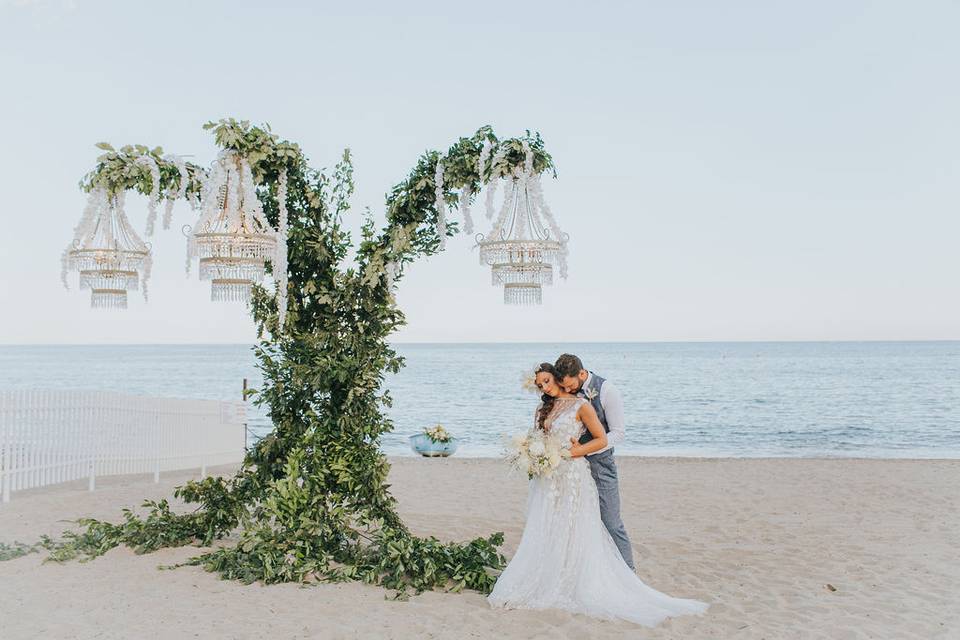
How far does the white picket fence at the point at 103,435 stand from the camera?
10008 mm

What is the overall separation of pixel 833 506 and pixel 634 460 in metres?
6.93

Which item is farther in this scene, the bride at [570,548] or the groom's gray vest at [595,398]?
the groom's gray vest at [595,398]

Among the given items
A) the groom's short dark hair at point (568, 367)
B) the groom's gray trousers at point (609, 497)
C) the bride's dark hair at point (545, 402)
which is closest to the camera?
the groom's short dark hair at point (568, 367)

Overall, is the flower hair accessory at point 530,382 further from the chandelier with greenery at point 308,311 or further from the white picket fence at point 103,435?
the white picket fence at point 103,435

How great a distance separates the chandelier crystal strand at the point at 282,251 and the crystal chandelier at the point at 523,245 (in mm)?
1760

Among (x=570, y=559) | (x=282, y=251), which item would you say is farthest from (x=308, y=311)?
(x=570, y=559)

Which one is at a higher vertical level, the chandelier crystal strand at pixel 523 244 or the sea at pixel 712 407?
the chandelier crystal strand at pixel 523 244

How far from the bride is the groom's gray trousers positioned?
21 centimetres

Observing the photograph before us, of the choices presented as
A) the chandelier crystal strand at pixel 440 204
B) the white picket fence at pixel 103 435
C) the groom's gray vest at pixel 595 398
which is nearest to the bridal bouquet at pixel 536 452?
the groom's gray vest at pixel 595 398

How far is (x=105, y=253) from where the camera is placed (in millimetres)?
6352

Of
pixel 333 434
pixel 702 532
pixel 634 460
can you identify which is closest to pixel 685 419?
pixel 634 460

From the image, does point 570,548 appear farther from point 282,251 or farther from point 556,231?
point 282,251

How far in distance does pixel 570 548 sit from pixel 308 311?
3.25m

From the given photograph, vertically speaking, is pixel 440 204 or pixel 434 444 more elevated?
pixel 440 204
